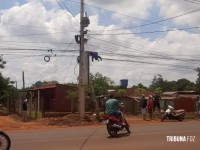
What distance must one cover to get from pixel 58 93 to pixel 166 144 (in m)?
38.8

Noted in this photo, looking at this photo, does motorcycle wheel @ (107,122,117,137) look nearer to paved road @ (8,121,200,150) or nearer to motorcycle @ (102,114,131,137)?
motorcycle @ (102,114,131,137)

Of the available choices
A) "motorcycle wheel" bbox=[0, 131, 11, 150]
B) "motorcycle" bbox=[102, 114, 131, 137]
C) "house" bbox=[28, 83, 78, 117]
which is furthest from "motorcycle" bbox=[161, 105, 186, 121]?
"house" bbox=[28, 83, 78, 117]

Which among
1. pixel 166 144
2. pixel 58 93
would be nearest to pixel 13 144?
pixel 166 144

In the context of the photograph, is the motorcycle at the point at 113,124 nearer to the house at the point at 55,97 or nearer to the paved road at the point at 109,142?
the paved road at the point at 109,142

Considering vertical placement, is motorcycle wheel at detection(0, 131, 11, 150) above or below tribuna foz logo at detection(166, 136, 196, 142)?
above

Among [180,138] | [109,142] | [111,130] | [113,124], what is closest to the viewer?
[109,142]

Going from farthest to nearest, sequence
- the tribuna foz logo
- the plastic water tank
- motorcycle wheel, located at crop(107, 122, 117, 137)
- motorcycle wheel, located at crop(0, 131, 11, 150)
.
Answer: the plastic water tank → motorcycle wheel, located at crop(107, 122, 117, 137) → the tribuna foz logo → motorcycle wheel, located at crop(0, 131, 11, 150)

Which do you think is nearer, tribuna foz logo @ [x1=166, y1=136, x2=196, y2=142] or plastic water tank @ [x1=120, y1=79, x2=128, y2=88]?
tribuna foz logo @ [x1=166, y1=136, x2=196, y2=142]

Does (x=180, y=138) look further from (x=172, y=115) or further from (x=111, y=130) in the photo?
(x=172, y=115)

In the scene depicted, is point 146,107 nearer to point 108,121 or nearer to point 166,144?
point 108,121

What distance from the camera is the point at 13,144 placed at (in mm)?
15344

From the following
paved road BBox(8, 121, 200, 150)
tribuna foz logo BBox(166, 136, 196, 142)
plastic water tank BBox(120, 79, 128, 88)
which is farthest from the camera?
plastic water tank BBox(120, 79, 128, 88)

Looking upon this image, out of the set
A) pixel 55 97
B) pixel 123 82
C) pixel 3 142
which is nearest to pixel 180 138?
pixel 3 142

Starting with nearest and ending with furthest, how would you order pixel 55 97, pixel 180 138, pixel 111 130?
pixel 180 138 → pixel 111 130 → pixel 55 97
